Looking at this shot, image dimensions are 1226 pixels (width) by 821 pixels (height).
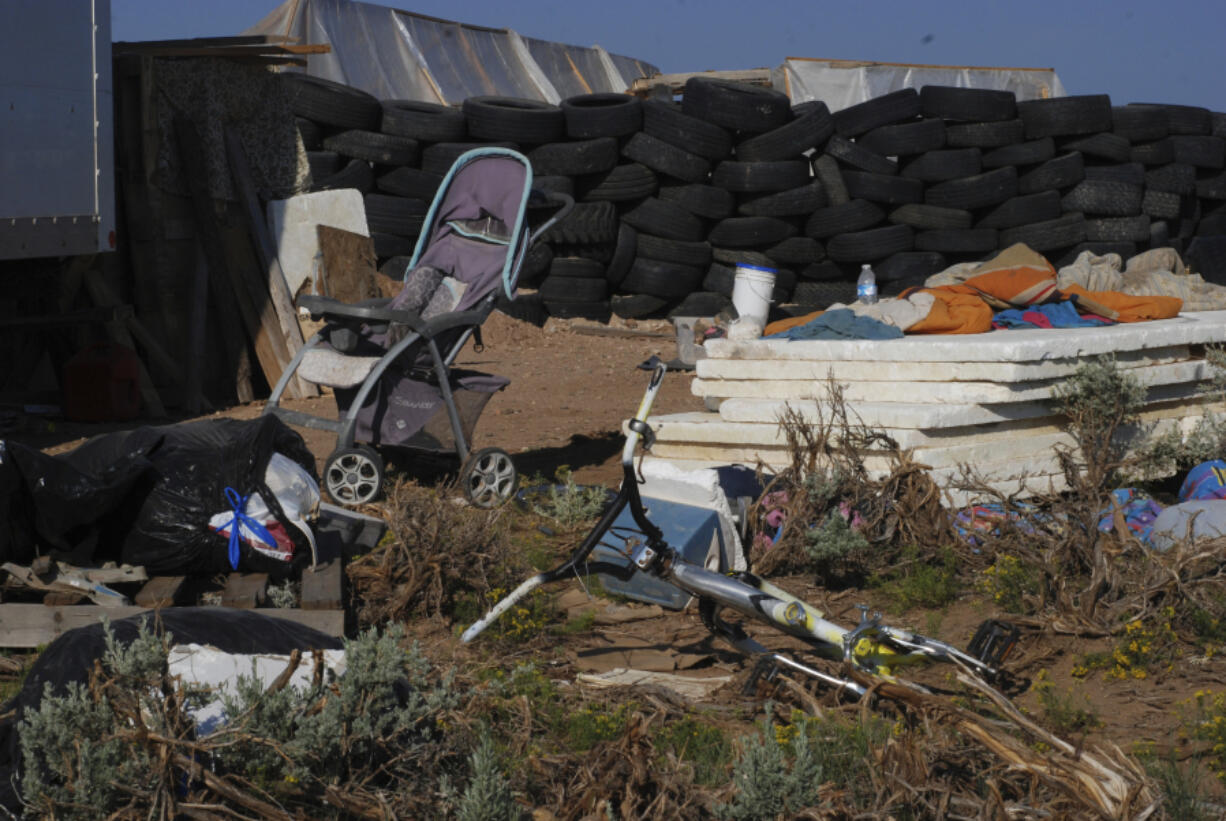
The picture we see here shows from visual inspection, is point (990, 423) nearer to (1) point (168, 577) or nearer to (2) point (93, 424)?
(1) point (168, 577)

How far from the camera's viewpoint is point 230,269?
9.24m

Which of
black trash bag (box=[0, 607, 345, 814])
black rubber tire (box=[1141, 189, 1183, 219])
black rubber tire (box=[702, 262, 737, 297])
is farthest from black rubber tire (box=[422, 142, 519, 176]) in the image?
black trash bag (box=[0, 607, 345, 814])

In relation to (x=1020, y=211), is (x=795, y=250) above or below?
below

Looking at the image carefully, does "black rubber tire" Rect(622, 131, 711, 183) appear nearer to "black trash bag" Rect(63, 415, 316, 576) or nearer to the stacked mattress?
the stacked mattress

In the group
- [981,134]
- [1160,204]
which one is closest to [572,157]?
[981,134]

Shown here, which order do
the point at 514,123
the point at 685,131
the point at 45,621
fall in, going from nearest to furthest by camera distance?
1. the point at 45,621
2. the point at 514,123
3. the point at 685,131

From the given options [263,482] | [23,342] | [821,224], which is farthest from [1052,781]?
[821,224]

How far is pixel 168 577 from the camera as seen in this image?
4.09m

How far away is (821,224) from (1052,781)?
11003 millimetres

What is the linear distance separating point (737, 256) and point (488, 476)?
7.54m

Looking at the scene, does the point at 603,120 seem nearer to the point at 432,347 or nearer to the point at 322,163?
the point at 322,163

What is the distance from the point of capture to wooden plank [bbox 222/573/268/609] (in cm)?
391

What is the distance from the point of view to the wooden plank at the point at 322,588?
152 inches

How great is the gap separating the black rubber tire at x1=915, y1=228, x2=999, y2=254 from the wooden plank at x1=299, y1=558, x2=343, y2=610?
10.2 metres
